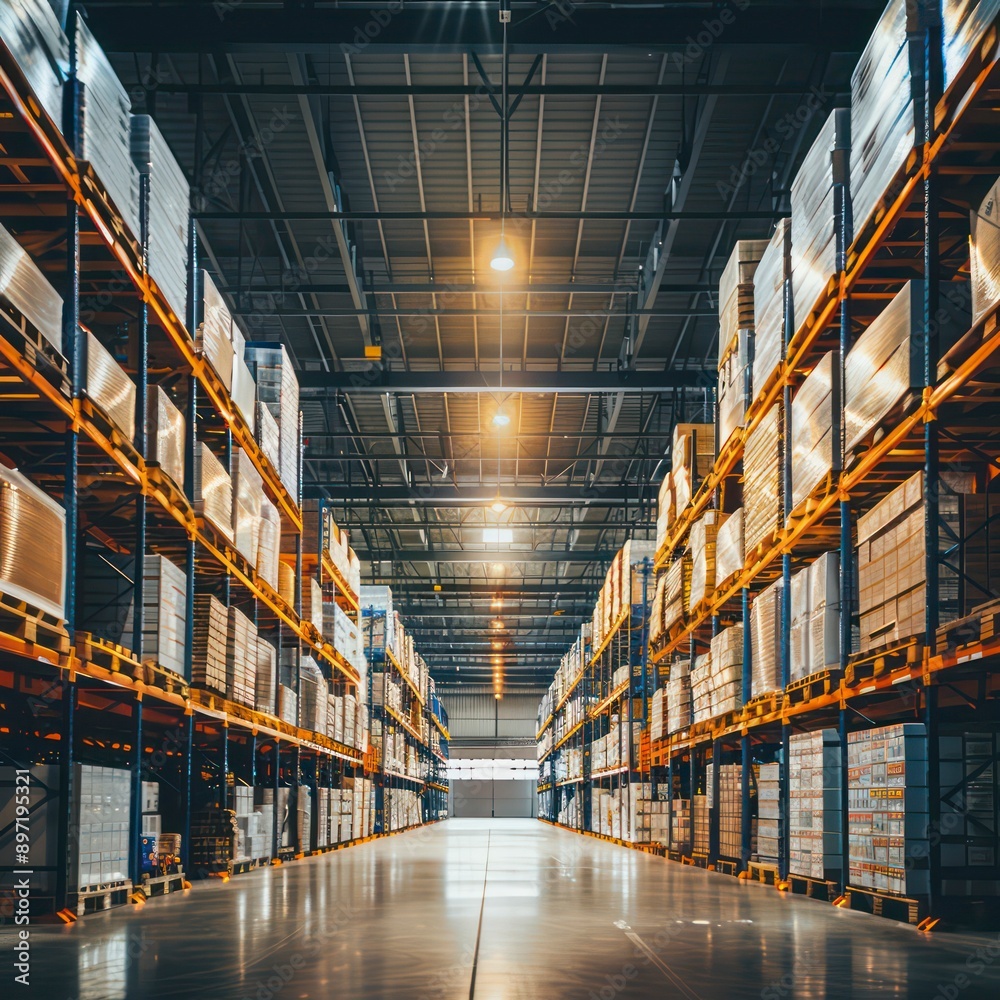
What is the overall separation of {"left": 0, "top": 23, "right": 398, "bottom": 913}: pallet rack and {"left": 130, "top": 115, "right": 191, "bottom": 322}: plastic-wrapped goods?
0.60 feet

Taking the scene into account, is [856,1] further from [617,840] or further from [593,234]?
[617,840]

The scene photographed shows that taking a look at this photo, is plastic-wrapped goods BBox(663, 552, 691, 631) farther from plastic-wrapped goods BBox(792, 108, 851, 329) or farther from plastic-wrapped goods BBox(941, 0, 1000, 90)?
plastic-wrapped goods BBox(941, 0, 1000, 90)

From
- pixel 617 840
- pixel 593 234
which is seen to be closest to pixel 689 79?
pixel 593 234

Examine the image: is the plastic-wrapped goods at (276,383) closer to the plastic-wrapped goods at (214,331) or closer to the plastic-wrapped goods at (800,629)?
the plastic-wrapped goods at (214,331)

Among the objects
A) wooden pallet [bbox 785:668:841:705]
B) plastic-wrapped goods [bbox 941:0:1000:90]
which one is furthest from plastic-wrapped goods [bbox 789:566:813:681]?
plastic-wrapped goods [bbox 941:0:1000:90]

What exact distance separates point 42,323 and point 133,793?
325cm

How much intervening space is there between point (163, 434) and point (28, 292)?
247 centimetres

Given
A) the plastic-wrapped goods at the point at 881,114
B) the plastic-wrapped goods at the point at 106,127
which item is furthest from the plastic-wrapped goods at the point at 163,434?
the plastic-wrapped goods at the point at 881,114

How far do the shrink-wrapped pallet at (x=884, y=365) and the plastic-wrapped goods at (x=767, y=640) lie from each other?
224 cm

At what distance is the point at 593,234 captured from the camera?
14023 mm

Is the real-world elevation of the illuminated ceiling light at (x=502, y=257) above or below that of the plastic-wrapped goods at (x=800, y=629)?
above

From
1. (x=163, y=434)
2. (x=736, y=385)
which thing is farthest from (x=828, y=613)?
(x=163, y=434)

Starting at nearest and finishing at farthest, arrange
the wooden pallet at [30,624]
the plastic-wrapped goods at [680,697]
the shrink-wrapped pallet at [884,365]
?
1. the wooden pallet at [30,624]
2. the shrink-wrapped pallet at [884,365]
3. the plastic-wrapped goods at [680,697]

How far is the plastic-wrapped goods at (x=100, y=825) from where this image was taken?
6.68 m
